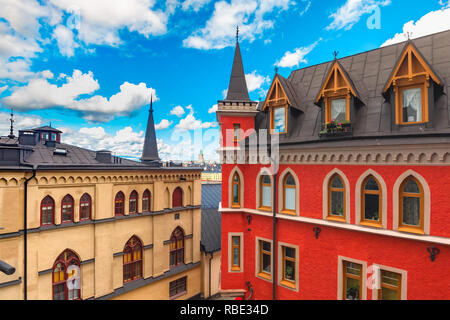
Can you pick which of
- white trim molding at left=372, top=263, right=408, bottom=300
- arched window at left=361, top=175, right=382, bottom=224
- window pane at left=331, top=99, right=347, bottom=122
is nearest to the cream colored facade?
window pane at left=331, top=99, right=347, bottom=122

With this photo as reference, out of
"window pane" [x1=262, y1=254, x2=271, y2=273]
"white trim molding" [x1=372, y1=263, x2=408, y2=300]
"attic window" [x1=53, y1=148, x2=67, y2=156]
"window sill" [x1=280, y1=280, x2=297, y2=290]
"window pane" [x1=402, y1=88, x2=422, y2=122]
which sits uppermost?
"window pane" [x1=402, y1=88, x2=422, y2=122]

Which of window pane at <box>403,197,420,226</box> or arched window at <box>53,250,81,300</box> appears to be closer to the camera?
window pane at <box>403,197,420,226</box>

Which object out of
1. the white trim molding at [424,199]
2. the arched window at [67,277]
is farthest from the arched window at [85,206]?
the white trim molding at [424,199]

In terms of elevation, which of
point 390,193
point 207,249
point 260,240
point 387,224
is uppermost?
point 390,193

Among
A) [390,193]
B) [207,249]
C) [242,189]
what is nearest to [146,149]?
[207,249]

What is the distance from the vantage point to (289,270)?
12.8 m

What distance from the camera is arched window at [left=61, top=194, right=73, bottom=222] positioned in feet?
50.9

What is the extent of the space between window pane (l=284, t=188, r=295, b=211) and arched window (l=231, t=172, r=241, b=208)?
296cm

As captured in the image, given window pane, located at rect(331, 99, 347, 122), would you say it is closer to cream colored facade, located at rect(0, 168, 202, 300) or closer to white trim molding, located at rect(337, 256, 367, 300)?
white trim molding, located at rect(337, 256, 367, 300)

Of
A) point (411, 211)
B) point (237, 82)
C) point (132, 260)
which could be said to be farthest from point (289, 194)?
point (132, 260)

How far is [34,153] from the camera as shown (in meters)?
16.1
